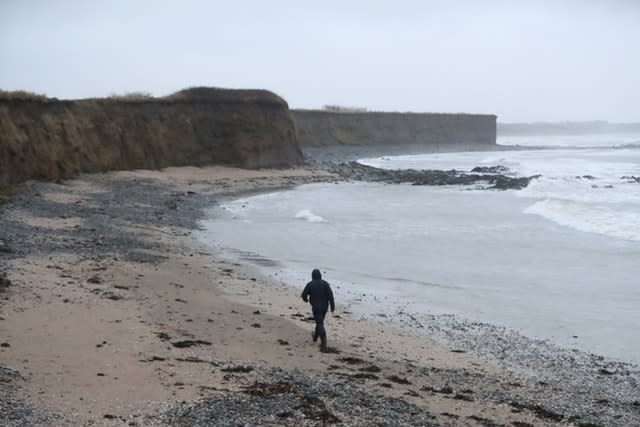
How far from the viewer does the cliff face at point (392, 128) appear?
7856 cm

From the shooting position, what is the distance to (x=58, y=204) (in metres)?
22.9

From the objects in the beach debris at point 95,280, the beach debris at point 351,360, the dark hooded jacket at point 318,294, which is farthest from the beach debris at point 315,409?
the beach debris at point 95,280

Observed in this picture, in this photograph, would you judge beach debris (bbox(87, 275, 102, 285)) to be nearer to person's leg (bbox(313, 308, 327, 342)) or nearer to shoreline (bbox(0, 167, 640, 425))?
shoreline (bbox(0, 167, 640, 425))


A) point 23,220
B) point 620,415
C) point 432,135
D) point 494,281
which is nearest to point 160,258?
point 23,220

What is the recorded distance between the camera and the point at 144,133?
40.7 m

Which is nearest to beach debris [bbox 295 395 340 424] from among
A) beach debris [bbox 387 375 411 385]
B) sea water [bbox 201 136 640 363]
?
beach debris [bbox 387 375 411 385]

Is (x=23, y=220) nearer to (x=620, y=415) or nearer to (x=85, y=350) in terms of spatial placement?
(x=85, y=350)

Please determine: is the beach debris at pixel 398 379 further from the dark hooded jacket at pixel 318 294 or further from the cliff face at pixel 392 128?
the cliff face at pixel 392 128

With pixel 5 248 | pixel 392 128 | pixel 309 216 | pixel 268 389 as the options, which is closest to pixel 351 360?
pixel 268 389

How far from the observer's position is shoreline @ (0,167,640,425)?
7523 millimetres

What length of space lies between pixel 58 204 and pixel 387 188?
19717 mm

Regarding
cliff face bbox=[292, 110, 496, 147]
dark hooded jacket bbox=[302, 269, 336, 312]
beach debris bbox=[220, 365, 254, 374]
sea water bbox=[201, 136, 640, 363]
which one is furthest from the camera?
cliff face bbox=[292, 110, 496, 147]

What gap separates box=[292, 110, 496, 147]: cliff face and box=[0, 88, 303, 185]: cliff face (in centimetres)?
2727

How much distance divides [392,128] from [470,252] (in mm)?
75231
